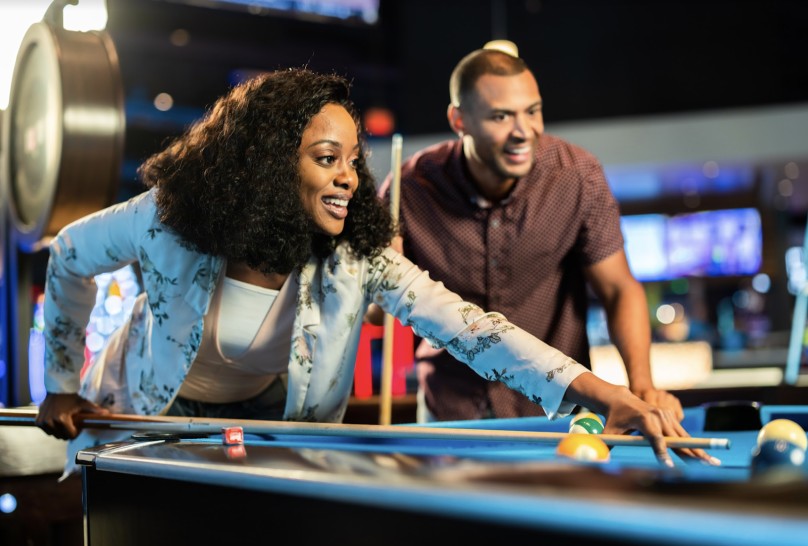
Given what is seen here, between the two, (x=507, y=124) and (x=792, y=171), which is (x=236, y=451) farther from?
(x=792, y=171)

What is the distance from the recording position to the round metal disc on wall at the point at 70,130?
2342mm

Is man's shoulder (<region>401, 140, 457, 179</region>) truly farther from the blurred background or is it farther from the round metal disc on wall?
the blurred background

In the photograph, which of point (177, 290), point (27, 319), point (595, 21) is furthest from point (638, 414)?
point (595, 21)

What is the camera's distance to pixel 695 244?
863 cm

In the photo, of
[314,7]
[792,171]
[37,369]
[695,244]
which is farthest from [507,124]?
[695,244]

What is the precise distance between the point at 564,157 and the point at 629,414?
1.18 meters

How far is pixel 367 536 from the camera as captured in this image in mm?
836

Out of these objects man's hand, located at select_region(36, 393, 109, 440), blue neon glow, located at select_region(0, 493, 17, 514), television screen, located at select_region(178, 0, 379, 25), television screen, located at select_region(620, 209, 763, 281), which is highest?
television screen, located at select_region(178, 0, 379, 25)

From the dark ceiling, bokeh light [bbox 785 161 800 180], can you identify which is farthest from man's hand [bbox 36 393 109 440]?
bokeh light [bbox 785 161 800 180]

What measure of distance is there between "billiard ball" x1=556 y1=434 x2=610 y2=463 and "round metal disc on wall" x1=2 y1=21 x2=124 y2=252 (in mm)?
1780

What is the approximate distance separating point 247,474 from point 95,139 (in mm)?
1721

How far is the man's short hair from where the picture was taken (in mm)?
2219

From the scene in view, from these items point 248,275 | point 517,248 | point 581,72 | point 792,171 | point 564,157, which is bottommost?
point 248,275

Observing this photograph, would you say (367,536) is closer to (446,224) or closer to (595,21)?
(446,224)
